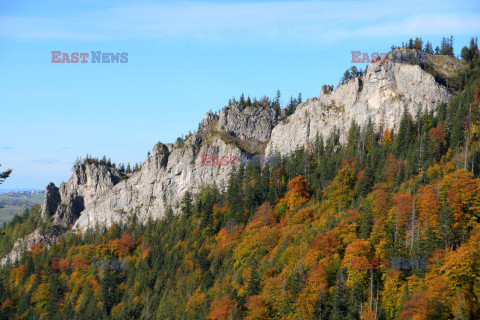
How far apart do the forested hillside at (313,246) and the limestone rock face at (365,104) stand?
19.7 feet

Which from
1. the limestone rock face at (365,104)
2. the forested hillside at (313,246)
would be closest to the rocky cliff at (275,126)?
the limestone rock face at (365,104)

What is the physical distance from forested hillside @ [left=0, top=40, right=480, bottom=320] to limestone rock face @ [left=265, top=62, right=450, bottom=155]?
19.7ft

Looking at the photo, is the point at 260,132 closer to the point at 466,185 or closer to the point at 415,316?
the point at 466,185

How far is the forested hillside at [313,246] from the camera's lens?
66000mm

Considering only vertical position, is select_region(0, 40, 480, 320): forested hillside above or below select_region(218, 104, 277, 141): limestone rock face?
below

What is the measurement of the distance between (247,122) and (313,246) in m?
118

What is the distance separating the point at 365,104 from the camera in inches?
5679

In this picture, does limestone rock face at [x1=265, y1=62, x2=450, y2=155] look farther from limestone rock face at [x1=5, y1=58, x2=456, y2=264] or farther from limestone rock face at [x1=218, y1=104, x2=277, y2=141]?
limestone rock face at [x1=218, y1=104, x2=277, y2=141]

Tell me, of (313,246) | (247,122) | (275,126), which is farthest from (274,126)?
(313,246)

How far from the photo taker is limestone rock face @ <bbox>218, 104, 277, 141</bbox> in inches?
7554

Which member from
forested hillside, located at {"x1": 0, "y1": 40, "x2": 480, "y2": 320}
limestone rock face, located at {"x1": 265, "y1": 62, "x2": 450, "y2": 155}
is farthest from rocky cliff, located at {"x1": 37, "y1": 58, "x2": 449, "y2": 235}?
forested hillside, located at {"x1": 0, "y1": 40, "x2": 480, "y2": 320}

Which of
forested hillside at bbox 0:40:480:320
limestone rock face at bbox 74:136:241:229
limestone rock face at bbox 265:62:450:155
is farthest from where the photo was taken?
limestone rock face at bbox 74:136:241:229

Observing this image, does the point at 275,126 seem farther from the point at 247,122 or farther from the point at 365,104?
the point at 365,104

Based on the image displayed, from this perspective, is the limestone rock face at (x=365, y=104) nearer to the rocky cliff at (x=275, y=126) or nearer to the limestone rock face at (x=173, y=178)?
the rocky cliff at (x=275, y=126)
